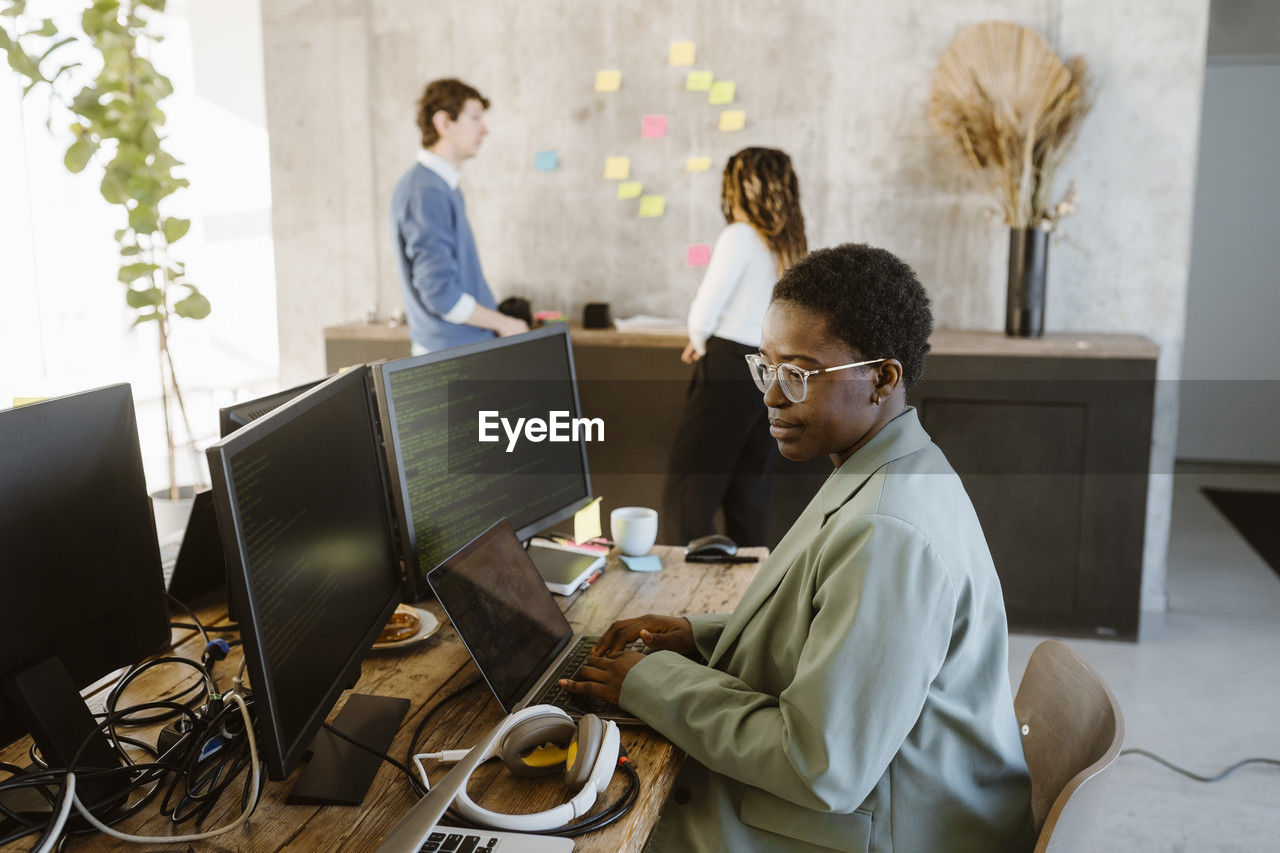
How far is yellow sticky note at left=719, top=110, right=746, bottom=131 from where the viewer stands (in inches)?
144

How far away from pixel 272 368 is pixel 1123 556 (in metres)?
5.01

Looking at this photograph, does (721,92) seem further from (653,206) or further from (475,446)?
(475,446)

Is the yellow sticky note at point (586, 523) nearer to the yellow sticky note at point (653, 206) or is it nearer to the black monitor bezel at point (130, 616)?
the black monitor bezel at point (130, 616)

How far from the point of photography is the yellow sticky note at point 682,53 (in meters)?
3.65

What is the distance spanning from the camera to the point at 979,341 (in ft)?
10.8

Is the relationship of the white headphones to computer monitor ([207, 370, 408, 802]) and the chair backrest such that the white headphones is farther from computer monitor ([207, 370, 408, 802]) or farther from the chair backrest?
the chair backrest

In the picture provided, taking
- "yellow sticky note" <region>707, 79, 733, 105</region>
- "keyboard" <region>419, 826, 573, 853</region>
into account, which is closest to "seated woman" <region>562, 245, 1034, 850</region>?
"keyboard" <region>419, 826, 573, 853</region>

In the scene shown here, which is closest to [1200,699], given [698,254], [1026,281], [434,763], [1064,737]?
[1026,281]

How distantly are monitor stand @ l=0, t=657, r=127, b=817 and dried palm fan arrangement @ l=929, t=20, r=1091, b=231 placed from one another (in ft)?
9.93

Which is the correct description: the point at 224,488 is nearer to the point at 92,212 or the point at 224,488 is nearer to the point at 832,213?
the point at 832,213

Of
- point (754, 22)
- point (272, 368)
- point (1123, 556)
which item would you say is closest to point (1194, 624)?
point (1123, 556)

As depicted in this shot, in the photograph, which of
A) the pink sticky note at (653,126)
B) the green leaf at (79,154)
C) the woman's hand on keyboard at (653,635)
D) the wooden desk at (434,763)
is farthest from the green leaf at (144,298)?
the pink sticky note at (653,126)

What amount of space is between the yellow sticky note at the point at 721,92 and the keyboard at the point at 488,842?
3.13 m

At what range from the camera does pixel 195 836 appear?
97cm
